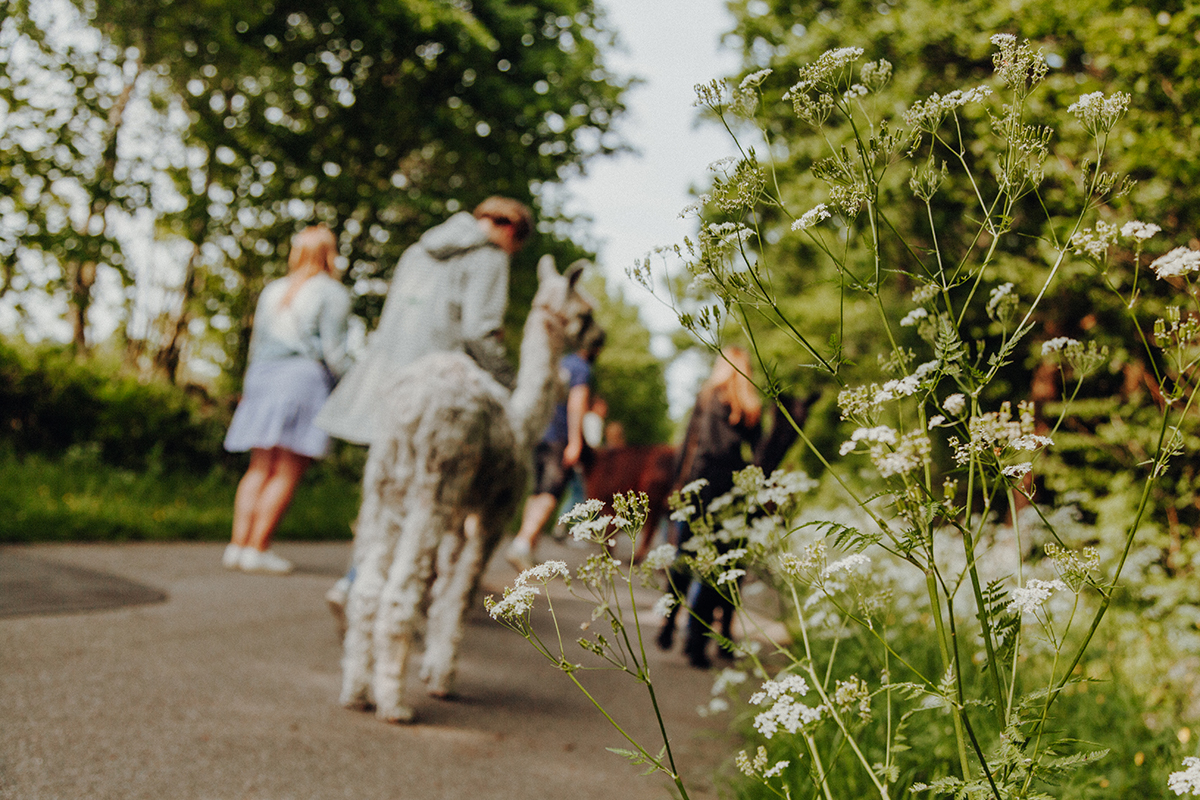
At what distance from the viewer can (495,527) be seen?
4.04m

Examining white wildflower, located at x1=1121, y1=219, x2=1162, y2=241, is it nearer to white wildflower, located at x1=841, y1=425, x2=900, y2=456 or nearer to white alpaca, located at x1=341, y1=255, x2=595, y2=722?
white wildflower, located at x1=841, y1=425, x2=900, y2=456

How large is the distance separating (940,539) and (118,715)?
478 centimetres

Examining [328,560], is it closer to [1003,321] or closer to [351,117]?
[1003,321]

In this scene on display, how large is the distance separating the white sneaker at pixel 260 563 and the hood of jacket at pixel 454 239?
9.52 feet

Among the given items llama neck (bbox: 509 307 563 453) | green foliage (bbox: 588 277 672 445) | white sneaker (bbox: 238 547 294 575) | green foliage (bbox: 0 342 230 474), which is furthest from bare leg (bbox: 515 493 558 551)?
green foliage (bbox: 588 277 672 445)

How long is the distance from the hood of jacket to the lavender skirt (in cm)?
200

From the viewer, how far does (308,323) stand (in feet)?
20.0

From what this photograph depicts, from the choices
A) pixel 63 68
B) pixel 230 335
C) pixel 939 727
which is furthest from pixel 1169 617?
pixel 230 335

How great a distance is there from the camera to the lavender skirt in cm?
599

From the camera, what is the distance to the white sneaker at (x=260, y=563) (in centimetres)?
612

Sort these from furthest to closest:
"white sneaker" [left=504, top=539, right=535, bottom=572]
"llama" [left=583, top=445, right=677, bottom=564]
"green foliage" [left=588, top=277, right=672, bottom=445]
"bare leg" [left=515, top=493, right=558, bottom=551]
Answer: "green foliage" [left=588, top=277, right=672, bottom=445], "llama" [left=583, top=445, right=677, bottom=564], "bare leg" [left=515, top=493, right=558, bottom=551], "white sneaker" [left=504, top=539, right=535, bottom=572]

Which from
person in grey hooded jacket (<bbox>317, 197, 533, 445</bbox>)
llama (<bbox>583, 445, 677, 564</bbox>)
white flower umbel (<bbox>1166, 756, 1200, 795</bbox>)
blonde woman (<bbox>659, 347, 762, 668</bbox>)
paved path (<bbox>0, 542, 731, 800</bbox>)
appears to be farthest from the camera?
llama (<bbox>583, 445, 677, 564</bbox>)

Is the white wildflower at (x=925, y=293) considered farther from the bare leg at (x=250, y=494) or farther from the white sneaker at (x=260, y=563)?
the white sneaker at (x=260, y=563)

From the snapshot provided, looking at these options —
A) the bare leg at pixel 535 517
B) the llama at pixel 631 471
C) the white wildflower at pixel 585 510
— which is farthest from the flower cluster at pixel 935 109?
the llama at pixel 631 471
